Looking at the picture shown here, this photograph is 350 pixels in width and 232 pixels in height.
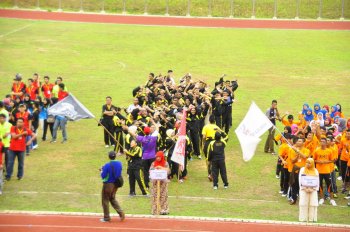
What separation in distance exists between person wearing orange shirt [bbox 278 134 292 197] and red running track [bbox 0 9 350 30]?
102ft

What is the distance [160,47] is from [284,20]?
1279cm

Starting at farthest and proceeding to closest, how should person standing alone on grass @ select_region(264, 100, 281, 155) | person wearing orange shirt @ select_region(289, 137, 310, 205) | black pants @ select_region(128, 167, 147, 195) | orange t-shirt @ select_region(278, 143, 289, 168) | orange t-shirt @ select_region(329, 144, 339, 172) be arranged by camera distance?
person standing alone on grass @ select_region(264, 100, 281, 155), orange t-shirt @ select_region(278, 143, 289, 168), black pants @ select_region(128, 167, 147, 195), orange t-shirt @ select_region(329, 144, 339, 172), person wearing orange shirt @ select_region(289, 137, 310, 205)

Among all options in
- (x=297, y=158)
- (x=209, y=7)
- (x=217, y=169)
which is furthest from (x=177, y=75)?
(x=209, y=7)

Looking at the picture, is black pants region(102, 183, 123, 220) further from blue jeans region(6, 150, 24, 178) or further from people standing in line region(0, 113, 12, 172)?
blue jeans region(6, 150, 24, 178)

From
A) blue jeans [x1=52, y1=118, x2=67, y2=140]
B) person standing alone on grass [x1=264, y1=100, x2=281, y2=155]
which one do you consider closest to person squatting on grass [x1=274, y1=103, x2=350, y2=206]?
person standing alone on grass [x1=264, y1=100, x2=281, y2=155]

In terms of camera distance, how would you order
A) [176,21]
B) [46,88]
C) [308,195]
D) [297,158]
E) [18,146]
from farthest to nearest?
[176,21] < [46,88] < [18,146] < [297,158] < [308,195]

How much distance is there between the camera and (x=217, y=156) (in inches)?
847

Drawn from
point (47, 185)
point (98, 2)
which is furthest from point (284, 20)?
point (47, 185)


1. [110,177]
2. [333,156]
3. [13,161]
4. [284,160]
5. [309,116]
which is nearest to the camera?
[110,177]

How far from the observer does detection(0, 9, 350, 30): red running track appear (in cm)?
5238

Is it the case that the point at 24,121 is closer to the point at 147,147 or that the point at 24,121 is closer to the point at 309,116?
the point at 147,147

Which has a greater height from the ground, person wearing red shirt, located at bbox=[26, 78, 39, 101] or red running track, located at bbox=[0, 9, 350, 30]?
red running track, located at bbox=[0, 9, 350, 30]

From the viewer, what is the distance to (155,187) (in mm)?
19312

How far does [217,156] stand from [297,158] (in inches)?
86.1
